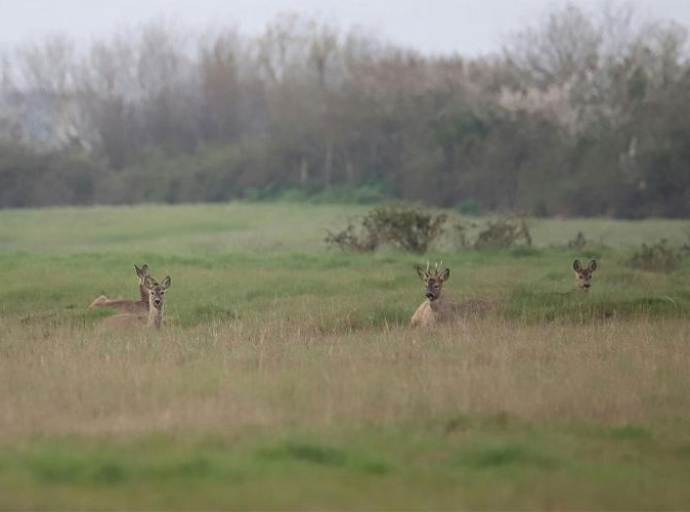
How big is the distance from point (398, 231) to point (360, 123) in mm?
32367

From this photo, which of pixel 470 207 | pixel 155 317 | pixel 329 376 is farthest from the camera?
pixel 470 207

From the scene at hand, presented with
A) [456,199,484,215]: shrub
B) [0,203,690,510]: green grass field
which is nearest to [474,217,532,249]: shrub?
[0,203,690,510]: green grass field

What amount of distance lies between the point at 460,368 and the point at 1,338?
18.7 ft

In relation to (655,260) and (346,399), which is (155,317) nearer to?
(346,399)

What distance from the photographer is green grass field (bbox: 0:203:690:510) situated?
7.83m

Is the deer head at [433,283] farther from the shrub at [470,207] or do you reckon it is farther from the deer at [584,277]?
the shrub at [470,207]

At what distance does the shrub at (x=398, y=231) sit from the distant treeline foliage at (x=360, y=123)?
58.4 feet

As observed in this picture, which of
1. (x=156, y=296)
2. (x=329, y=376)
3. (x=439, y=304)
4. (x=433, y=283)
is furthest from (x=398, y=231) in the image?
(x=329, y=376)

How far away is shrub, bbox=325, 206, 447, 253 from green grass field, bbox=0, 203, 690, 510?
7.49 m

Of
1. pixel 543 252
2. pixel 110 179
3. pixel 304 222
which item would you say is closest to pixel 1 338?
pixel 543 252

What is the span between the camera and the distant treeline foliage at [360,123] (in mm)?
47875

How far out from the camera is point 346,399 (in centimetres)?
1026

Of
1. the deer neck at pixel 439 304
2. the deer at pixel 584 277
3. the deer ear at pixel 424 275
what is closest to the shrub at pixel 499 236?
the deer at pixel 584 277

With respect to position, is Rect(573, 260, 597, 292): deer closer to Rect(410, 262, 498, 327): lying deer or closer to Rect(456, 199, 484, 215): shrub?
Rect(410, 262, 498, 327): lying deer
